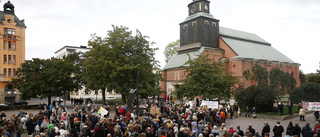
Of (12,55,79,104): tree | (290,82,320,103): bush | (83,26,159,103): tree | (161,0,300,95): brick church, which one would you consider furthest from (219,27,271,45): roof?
(12,55,79,104): tree

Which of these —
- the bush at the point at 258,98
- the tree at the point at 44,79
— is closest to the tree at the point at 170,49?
the tree at the point at 44,79

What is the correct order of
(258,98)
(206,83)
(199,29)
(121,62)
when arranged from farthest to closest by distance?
1. (199,29)
2. (121,62)
3. (206,83)
4. (258,98)

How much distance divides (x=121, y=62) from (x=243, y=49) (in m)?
37.1

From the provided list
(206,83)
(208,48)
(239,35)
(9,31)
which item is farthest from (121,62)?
(239,35)

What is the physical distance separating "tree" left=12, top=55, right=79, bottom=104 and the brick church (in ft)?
77.6

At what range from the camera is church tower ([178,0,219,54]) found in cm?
5228

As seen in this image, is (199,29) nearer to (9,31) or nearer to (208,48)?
(208,48)

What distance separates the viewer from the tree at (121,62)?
94.2 feet

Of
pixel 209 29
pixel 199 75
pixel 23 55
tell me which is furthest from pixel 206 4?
pixel 23 55

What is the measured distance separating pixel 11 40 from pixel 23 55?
3950 millimetres

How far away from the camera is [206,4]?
5466 cm

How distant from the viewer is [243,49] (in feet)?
185

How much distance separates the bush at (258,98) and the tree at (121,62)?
11.3 m

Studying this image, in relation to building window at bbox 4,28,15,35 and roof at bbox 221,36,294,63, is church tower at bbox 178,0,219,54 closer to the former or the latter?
roof at bbox 221,36,294,63
